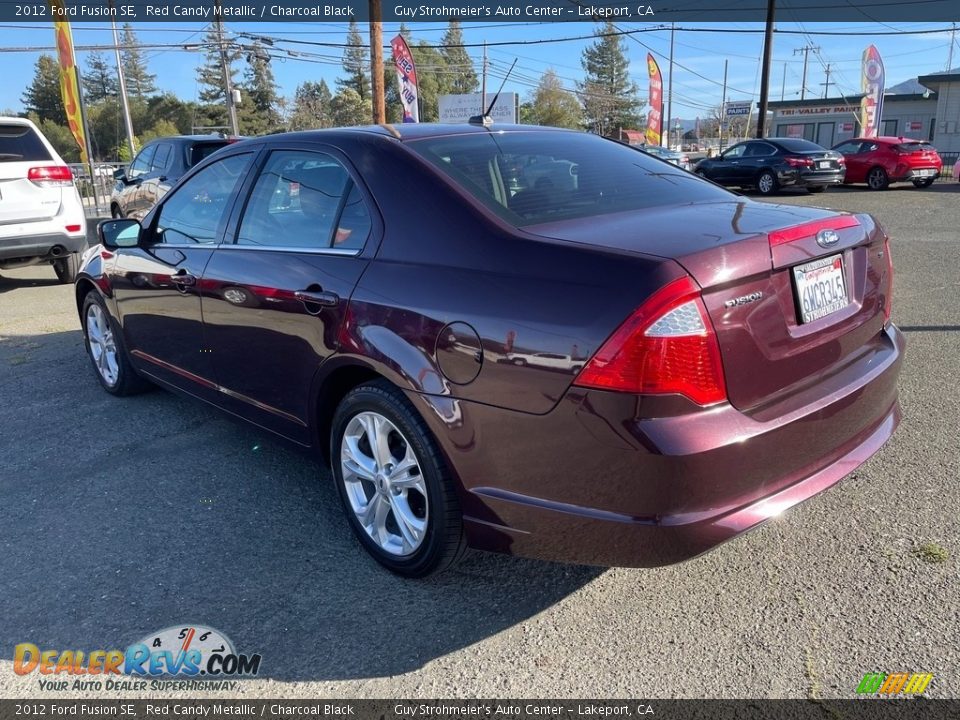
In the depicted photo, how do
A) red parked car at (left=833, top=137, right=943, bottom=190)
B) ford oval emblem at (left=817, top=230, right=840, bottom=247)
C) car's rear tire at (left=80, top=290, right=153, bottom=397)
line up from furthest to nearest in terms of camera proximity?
red parked car at (left=833, top=137, right=943, bottom=190) → car's rear tire at (left=80, top=290, right=153, bottom=397) → ford oval emblem at (left=817, top=230, right=840, bottom=247)

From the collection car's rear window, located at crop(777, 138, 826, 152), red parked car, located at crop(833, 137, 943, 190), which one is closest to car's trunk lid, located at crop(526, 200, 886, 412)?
car's rear window, located at crop(777, 138, 826, 152)

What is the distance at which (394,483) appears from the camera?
2775mm

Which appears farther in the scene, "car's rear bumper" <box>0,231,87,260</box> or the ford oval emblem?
"car's rear bumper" <box>0,231,87,260</box>

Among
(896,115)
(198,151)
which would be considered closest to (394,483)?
(198,151)

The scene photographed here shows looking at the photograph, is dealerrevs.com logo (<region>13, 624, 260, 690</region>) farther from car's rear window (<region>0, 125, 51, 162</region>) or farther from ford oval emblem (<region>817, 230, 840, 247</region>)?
car's rear window (<region>0, 125, 51, 162</region>)

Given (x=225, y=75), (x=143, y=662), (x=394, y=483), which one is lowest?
(x=143, y=662)

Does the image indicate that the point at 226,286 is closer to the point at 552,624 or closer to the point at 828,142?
the point at 552,624

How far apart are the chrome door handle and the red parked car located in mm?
20668

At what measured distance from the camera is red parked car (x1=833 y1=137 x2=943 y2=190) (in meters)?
19.4

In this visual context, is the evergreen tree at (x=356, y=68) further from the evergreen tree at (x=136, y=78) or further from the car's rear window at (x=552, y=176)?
the car's rear window at (x=552, y=176)

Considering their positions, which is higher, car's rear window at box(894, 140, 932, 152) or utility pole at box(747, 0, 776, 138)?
utility pole at box(747, 0, 776, 138)

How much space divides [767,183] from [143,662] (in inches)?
777

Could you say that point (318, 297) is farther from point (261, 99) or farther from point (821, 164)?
point (261, 99)
